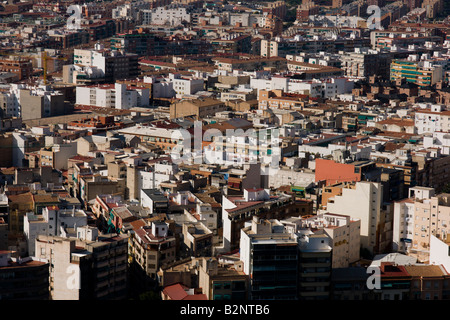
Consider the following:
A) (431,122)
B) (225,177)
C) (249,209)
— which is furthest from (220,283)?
(431,122)

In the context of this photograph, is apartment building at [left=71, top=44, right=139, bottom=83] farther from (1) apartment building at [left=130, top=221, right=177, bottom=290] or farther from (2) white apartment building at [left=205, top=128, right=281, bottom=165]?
(1) apartment building at [left=130, top=221, right=177, bottom=290]

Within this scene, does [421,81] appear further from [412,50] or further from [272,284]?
[272,284]

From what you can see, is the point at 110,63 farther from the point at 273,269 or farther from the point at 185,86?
the point at 273,269

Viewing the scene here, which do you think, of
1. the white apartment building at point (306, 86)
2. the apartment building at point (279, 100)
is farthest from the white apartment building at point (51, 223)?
the white apartment building at point (306, 86)

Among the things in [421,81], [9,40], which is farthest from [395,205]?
[9,40]
